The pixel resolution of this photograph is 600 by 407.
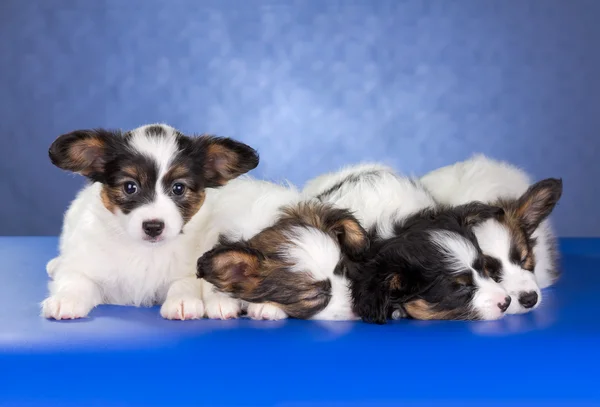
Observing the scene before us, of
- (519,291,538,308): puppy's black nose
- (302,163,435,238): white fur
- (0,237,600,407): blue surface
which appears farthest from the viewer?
(302,163,435,238): white fur

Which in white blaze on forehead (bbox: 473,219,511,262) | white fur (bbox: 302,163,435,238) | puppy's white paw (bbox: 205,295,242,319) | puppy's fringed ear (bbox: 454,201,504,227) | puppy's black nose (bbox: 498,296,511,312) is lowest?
puppy's black nose (bbox: 498,296,511,312)

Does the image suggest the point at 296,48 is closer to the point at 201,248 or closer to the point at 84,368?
the point at 201,248

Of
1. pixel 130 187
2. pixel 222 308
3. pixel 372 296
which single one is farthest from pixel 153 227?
pixel 372 296

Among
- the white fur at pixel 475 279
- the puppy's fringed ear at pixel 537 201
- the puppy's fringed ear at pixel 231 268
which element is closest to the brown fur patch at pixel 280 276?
the puppy's fringed ear at pixel 231 268

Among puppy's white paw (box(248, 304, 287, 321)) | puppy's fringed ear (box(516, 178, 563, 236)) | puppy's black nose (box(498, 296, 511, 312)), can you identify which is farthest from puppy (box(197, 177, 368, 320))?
puppy's fringed ear (box(516, 178, 563, 236))

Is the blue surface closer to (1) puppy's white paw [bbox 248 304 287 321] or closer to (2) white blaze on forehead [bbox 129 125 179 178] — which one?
(1) puppy's white paw [bbox 248 304 287 321]

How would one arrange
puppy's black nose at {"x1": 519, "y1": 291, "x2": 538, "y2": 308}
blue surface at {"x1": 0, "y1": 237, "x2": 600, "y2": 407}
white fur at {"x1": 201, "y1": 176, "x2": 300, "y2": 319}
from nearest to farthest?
1. blue surface at {"x1": 0, "y1": 237, "x2": 600, "y2": 407}
2. white fur at {"x1": 201, "y1": 176, "x2": 300, "y2": 319}
3. puppy's black nose at {"x1": 519, "y1": 291, "x2": 538, "y2": 308}

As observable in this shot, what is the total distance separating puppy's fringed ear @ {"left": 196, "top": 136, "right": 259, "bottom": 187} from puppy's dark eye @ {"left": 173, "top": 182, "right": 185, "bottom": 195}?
0.18 metres

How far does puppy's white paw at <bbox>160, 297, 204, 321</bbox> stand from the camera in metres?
3.53

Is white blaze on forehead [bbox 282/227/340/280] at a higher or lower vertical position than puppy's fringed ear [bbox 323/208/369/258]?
lower

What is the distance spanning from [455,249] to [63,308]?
1.61 metres

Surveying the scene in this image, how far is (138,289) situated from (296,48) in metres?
3.91

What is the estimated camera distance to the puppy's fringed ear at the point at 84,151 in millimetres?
3643

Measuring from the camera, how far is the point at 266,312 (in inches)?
140
